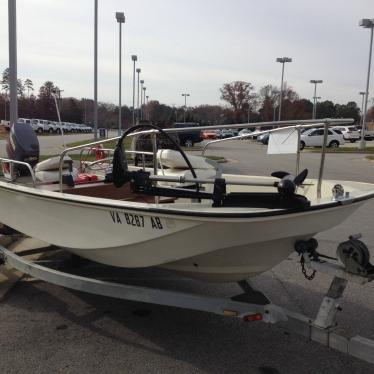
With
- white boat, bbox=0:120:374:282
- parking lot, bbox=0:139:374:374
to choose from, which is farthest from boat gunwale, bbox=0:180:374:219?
parking lot, bbox=0:139:374:374

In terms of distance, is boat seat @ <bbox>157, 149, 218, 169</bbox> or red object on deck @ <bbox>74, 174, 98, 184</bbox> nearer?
boat seat @ <bbox>157, 149, 218, 169</bbox>

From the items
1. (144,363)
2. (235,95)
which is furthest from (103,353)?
(235,95)

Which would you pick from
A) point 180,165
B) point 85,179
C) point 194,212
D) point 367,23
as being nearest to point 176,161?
point 180,165

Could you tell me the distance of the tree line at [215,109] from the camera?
8112 centimetres

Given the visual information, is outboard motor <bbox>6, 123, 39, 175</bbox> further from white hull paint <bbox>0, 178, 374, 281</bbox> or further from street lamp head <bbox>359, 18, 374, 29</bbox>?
street lamp head <bbox>359, 18, 374, 29</bbox>

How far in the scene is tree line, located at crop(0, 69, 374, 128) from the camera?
8112 centimetres

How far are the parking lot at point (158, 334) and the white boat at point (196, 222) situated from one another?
0.52 meters

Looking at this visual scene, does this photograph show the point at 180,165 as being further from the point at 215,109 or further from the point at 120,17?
the point at 215,109

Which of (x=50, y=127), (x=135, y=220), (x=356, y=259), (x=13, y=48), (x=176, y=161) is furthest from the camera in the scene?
(x=50, y=127)

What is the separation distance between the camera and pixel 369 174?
674 inches

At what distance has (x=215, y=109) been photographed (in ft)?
355

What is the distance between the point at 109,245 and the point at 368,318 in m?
2.25

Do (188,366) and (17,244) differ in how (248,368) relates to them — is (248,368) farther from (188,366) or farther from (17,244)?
(17,244)

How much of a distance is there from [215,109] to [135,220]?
349 feet
